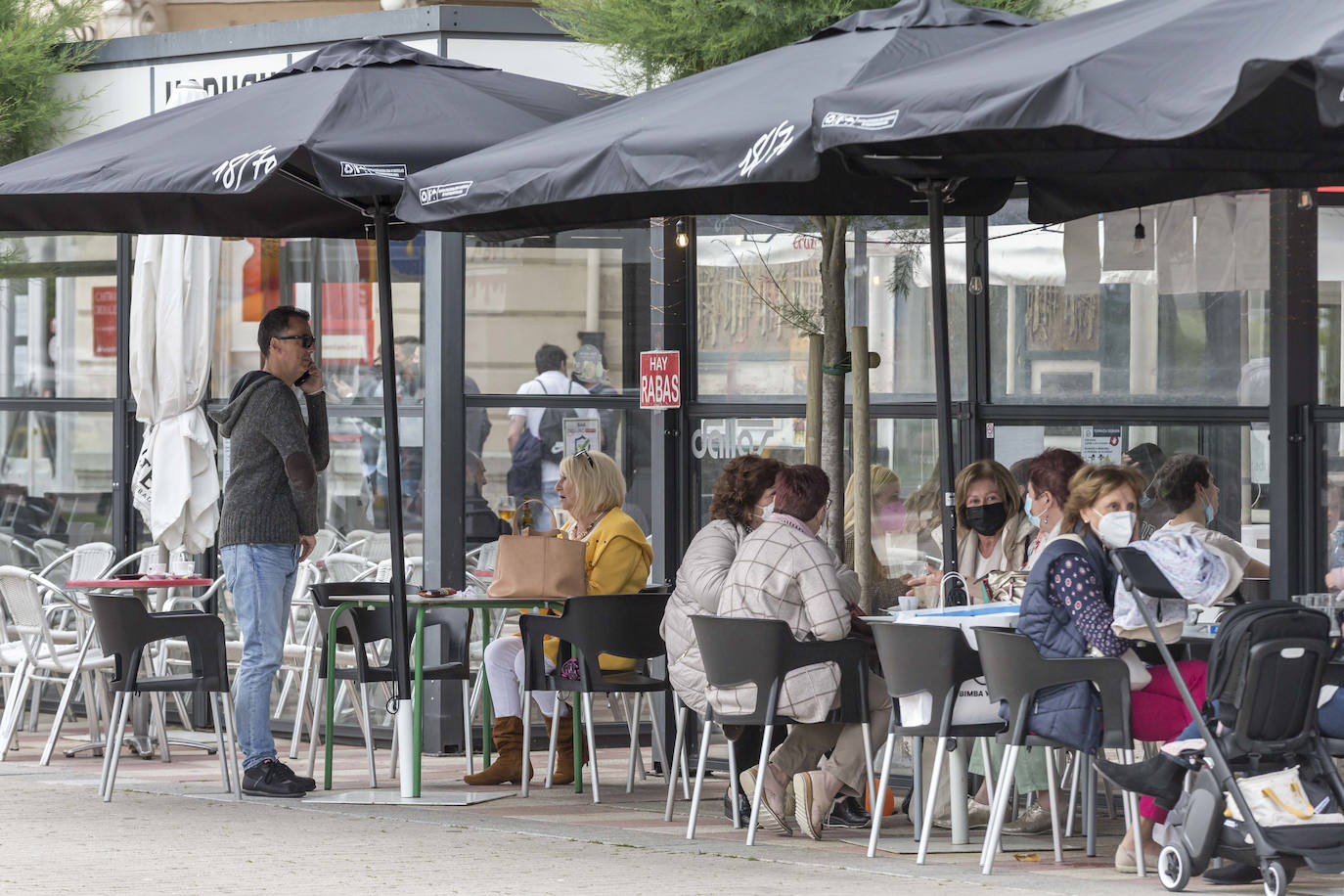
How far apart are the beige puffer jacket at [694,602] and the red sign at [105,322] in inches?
196

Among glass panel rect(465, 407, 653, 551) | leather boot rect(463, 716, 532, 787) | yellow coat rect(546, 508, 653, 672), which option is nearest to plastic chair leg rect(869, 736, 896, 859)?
yellow coat rect(546, 508, 653, 672)

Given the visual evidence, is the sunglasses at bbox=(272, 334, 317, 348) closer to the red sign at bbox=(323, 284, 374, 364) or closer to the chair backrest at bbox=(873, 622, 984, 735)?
the red sign at bbox=(323, 284, 374, 364)

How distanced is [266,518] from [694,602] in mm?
1754

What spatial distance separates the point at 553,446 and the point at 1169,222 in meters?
3.36

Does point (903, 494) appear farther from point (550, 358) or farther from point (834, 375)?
point (550, 358)

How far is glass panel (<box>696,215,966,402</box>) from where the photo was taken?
906cm

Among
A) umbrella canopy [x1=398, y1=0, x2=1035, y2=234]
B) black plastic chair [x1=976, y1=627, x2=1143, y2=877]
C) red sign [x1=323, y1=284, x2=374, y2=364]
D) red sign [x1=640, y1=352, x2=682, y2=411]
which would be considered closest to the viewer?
umbrella canopy [x1=398, y1=0, x2=1035, y2=234]

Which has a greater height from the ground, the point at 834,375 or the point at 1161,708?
the point at 834,375

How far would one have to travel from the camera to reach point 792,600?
279 inches

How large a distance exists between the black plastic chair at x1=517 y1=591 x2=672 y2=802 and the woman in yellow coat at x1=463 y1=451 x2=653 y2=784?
13 centimetres

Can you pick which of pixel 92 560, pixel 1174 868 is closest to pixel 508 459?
pixel 92 560

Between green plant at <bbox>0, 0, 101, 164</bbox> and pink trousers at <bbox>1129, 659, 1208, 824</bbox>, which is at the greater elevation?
green plant at <bbox>0, 0, 101, 164</bbox>

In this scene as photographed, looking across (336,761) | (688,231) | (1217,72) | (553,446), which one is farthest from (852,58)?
(336,761)

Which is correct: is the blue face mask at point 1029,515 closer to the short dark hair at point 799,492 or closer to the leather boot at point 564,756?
the short dark hair at point 799,492
